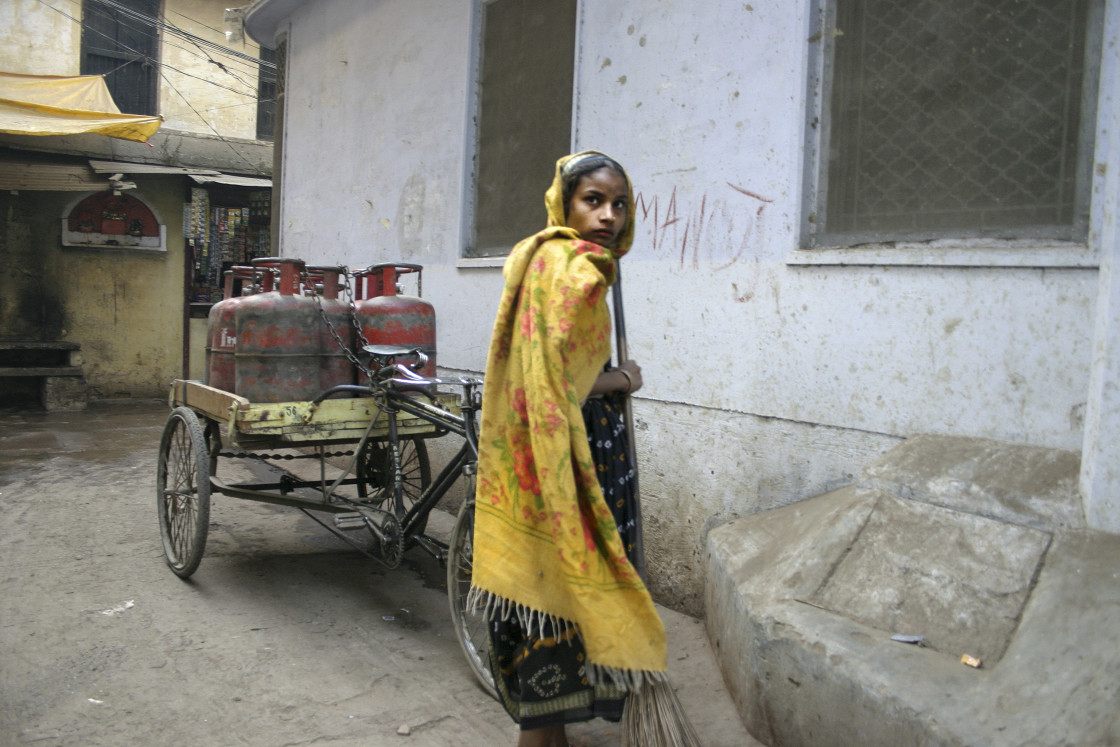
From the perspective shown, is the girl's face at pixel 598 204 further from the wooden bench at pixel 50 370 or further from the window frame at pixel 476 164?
the wooden bench at pixel 50 370

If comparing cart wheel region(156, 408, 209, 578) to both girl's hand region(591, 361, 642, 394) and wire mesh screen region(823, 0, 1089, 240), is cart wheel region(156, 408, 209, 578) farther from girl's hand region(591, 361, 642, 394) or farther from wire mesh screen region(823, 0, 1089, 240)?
wire mesh screen region(823, 0, 1089, 240)

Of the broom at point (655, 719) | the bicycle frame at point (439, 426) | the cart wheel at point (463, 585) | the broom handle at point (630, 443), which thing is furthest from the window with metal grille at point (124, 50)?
the broom at point (655, 719)

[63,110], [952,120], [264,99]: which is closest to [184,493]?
[952,120]

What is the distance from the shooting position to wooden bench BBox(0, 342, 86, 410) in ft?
31.8

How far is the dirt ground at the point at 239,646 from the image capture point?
102 inches

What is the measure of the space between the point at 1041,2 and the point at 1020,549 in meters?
1.83

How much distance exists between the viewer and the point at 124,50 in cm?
1359

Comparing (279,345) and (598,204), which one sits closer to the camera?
(598,204)

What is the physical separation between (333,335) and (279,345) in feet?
0.81

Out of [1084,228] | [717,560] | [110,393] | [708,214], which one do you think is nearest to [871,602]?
[717,560]

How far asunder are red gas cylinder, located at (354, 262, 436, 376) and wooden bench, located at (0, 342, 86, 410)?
7730 millimetres

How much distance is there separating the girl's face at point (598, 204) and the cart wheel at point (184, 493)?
2.52 metres

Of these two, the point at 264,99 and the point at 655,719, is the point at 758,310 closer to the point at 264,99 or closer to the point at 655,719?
the point at 655,719

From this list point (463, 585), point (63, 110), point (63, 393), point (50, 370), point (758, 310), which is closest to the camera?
point (463, 585)
